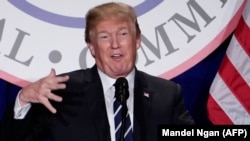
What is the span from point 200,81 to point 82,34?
0.48 m

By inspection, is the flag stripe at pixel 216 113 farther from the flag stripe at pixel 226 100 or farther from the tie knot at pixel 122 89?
the tie knot at pixel 122 89

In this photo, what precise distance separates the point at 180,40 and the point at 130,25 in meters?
0.41

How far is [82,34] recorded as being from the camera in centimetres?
159

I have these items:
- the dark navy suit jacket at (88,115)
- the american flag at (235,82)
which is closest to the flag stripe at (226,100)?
the american flag at (235,82)

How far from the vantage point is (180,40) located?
1.66 metres

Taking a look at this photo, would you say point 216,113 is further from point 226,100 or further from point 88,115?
point 88,115

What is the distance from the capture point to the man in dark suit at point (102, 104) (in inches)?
47.9

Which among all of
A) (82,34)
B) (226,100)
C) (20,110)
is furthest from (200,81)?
(20,110)

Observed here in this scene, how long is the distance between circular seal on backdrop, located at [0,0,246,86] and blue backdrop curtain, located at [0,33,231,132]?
0.17 feet

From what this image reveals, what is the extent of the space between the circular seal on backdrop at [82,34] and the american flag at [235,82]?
0.06 meters

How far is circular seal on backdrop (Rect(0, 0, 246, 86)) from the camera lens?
1.56 m

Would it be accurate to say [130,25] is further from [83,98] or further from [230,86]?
[230,86]

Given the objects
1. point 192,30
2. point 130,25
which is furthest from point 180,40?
point 130,25

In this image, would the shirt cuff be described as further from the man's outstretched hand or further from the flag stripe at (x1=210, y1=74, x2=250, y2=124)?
the flag stripe at (x1=210, y1=74, x2=250, y2=124)
